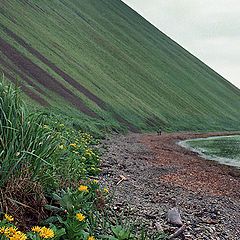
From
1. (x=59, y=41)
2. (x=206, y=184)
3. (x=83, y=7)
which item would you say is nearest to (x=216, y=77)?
(x=83, y=7)

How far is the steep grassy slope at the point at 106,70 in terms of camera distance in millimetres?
51562

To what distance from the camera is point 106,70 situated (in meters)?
85.1

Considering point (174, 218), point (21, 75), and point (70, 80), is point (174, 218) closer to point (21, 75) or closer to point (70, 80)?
point (21, 75)

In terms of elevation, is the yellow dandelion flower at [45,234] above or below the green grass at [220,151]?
below

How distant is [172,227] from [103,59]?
8596 cm

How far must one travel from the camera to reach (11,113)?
23.4 ft

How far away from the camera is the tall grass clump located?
6562mm

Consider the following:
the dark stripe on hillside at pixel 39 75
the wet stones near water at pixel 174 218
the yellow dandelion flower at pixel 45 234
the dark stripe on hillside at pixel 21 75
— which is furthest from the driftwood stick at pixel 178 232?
the dark stripe on hillside at pixel 39 75

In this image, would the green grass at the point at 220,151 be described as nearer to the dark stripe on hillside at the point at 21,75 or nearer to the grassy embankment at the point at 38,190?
the dark stripe on hillside at the point at 21,75

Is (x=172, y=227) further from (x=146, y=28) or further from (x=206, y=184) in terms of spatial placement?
(x=146, y=28)

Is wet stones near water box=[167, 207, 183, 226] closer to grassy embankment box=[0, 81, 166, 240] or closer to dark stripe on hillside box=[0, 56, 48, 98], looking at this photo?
grassy embankment box=[0, 81, 166, 240]

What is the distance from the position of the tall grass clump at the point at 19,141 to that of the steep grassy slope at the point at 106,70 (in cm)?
3134

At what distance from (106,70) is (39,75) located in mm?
34522

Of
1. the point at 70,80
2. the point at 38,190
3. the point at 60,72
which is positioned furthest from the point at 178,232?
the point at 60,72
